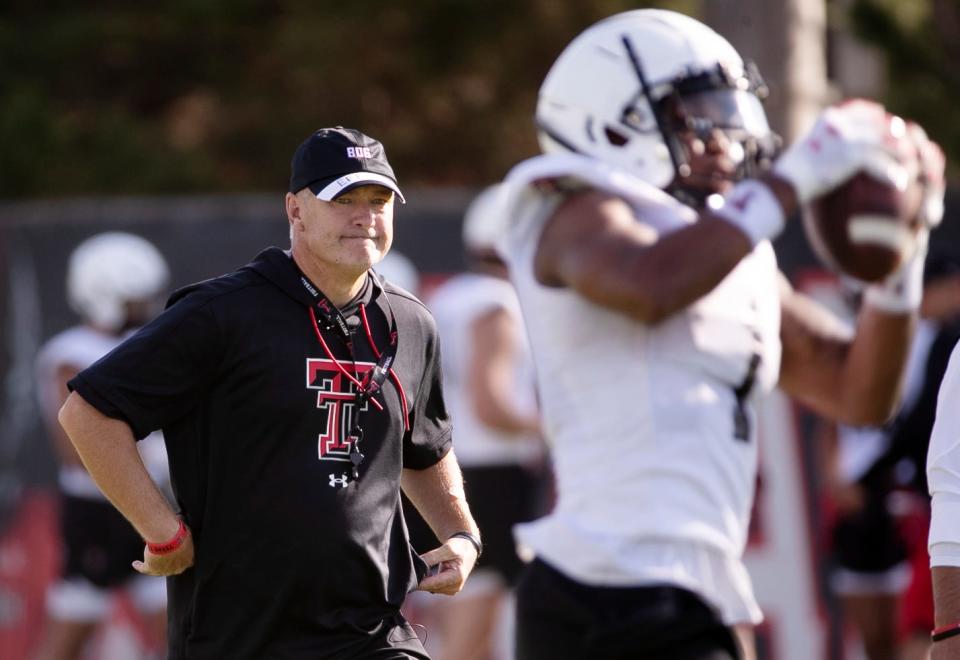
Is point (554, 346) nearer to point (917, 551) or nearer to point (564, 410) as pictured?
point (564, 410)

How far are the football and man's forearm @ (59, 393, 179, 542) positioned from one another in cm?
142

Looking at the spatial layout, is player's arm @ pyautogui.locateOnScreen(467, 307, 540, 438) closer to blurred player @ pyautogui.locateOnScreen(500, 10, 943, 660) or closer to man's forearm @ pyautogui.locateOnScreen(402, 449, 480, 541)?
man's forearm @ pyautogui.locateOnScreen(402, 449, 480, 541)

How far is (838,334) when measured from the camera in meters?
3.89

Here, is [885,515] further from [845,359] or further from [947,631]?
[947,631]

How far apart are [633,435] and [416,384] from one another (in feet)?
2.09

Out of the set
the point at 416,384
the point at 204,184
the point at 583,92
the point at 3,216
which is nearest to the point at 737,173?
A: the point at 583,92

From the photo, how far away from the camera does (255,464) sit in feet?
11.6

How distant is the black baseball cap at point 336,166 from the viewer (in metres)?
3.57

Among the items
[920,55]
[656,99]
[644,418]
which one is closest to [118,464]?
[644,418]

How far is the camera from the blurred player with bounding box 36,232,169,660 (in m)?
8.09

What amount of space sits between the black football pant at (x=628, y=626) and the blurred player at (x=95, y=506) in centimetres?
492

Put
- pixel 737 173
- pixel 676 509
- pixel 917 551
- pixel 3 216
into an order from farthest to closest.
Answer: pixel 3 216 → pixel 917 551 → pixel 737 173 → pixel 676 509

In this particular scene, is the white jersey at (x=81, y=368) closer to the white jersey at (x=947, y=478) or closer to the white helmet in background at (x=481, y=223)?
the white helmet in background at (x=481, y=223)

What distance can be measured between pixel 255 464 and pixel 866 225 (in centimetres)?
130
